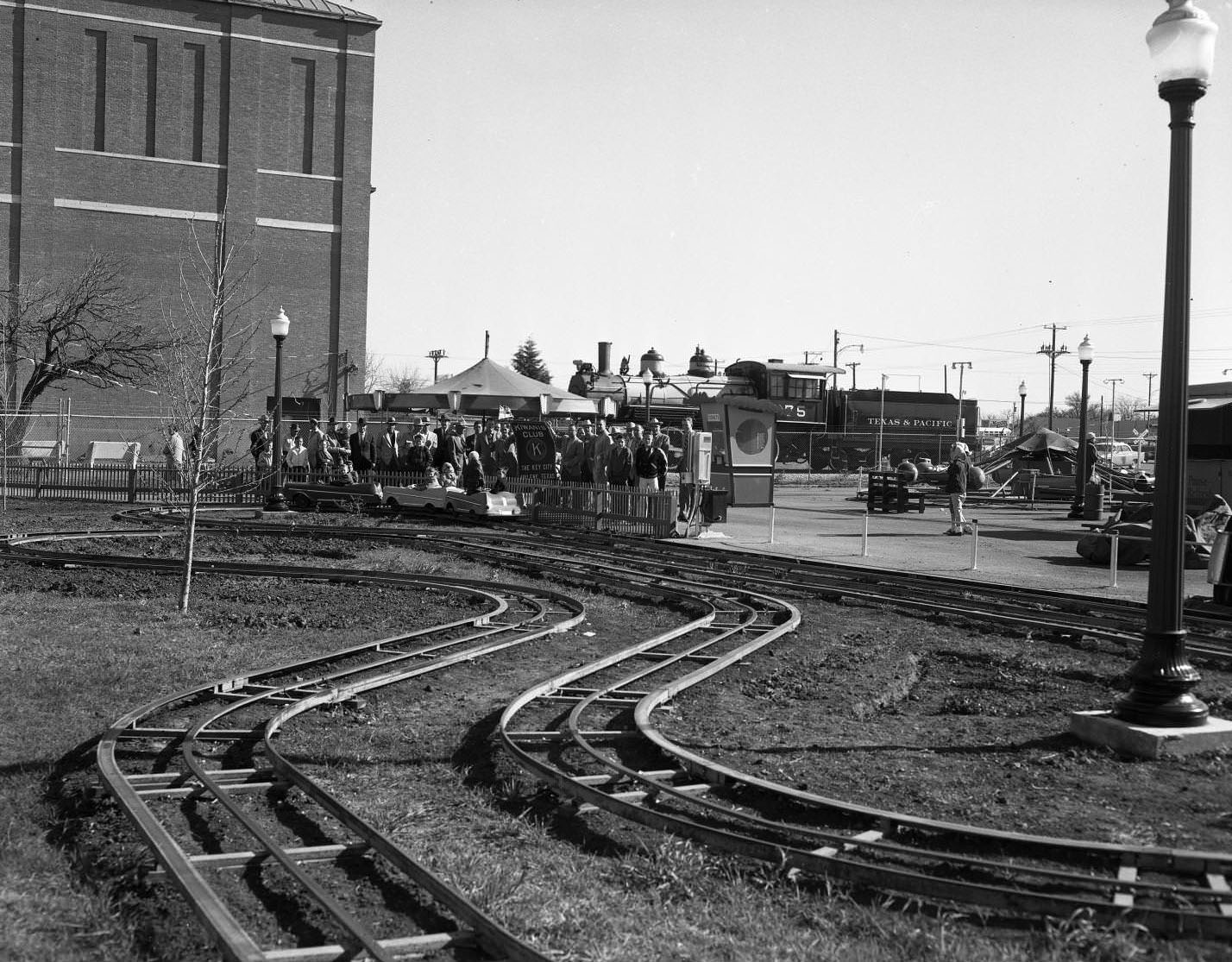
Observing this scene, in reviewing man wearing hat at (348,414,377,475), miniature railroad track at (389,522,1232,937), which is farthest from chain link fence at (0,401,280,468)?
miniature railroad track at (389,522,1232,937)

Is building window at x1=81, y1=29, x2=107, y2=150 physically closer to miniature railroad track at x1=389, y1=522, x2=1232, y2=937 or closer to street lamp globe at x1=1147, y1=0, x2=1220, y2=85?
miniature railroad track at x1=389, y1=522, x2=1232, y2=937

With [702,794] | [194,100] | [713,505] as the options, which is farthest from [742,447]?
[194,100]

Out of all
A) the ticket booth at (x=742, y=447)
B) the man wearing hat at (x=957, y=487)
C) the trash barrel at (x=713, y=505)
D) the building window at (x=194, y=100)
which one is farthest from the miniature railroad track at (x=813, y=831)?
the building window at (x=194, y=100)

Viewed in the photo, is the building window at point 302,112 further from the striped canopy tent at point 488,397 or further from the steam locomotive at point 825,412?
the striped canopy tent at point 488,397

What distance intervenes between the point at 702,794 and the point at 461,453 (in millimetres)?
24761

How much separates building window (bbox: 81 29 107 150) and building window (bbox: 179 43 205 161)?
9.88 ft

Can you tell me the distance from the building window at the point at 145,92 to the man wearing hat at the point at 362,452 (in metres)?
24.3

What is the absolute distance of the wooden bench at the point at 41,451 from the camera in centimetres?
3628

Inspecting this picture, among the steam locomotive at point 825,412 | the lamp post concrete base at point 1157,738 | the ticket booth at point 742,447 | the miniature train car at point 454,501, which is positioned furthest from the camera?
the steam locomotive at point 825,412

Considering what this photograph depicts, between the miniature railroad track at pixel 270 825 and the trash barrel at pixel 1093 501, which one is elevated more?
the trash barrel at pixel 1093 501

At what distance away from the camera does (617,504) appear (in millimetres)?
25609

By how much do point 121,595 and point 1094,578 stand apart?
13944 millimetres

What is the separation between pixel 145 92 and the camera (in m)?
50.7

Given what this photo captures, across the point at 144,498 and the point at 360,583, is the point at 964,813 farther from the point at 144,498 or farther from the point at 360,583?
the point at 144,498
